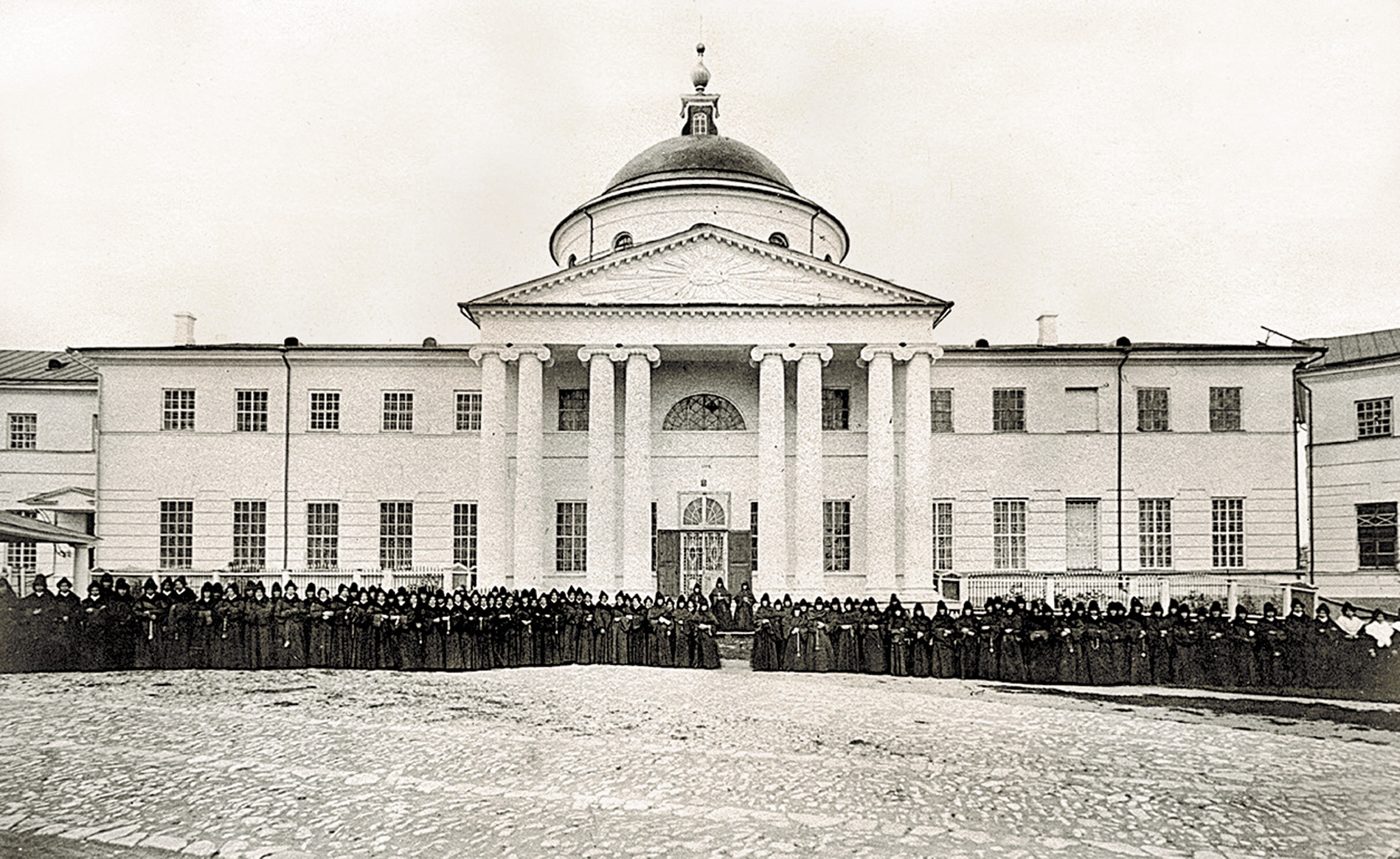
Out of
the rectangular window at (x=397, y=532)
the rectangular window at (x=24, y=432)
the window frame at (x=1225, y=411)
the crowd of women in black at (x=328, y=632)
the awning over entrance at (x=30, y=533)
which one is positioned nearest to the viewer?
the awning over entrance at (x=30, y=533)

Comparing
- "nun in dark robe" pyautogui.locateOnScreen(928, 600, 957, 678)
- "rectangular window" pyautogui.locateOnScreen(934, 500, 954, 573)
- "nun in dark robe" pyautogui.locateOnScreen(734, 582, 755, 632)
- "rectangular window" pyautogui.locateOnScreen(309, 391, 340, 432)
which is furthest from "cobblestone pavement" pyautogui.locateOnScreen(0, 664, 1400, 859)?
"rectangular window" pyautogui.locateOnScreen(309, 391, 340, 432)

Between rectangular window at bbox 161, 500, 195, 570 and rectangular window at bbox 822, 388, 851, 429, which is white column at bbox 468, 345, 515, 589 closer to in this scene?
rectangular window at bbox 161, 500, 195, 570

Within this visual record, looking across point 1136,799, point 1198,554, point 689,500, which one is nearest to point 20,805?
point 1136,799

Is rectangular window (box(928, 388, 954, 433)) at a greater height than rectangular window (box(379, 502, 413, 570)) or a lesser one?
greater

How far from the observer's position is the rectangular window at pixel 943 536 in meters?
31.5

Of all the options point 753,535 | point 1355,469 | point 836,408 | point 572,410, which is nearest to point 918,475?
point 836,408

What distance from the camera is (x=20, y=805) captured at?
9.17 meters

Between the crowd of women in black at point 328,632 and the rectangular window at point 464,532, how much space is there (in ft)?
36.7

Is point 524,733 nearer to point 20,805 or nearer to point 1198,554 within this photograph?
point 20,805

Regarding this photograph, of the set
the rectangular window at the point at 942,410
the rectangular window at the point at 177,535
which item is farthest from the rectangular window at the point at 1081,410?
the rectangular window at the point at 177,535

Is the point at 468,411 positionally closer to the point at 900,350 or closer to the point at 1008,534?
the point at 900,350

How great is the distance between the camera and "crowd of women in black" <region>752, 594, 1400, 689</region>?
17.4 m

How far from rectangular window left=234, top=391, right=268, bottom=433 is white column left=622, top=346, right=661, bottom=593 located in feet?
38.0

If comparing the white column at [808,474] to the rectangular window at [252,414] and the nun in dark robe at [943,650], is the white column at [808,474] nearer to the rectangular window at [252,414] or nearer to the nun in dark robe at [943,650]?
the nun in dark robe at [943,650]
